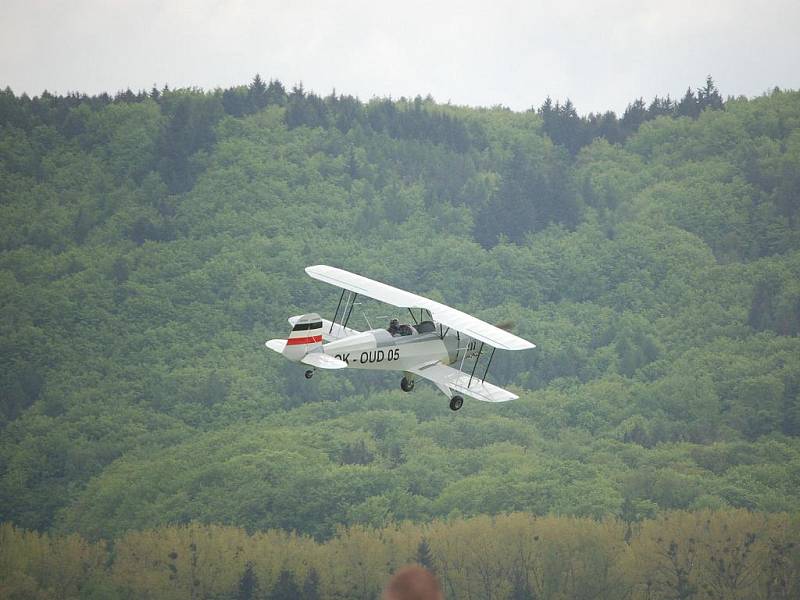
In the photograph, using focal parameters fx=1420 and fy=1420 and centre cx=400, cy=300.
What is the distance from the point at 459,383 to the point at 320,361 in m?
4.79

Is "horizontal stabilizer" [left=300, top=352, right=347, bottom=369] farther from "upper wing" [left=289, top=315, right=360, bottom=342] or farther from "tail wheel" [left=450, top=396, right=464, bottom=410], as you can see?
"tail wheel" [left=450, top=396, right=464, bottom=410]

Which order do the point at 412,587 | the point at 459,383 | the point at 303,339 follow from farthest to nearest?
the point at 459,383 < the point at 303,339 < the point at 412,587

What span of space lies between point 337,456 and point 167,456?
22155 millimetres

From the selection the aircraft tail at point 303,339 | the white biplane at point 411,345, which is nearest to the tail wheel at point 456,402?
the white biplane at point 411,345

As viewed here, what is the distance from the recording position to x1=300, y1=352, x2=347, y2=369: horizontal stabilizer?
1551 inches

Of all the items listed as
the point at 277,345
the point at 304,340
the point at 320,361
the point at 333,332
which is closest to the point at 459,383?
the point at 333,332

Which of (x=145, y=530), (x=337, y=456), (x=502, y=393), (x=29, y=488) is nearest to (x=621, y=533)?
(x=337, y=456)

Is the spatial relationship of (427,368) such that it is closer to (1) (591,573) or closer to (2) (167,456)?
(1) (591,573)

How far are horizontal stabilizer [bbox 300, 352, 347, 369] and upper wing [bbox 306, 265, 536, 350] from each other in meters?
2.29

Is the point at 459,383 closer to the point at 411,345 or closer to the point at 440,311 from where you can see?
the point at 411,345

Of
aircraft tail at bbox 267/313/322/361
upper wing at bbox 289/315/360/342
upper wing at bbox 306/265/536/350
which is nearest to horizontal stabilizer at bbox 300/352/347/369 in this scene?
aircraft tail at bbox 267/313/322/361

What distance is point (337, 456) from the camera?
170m

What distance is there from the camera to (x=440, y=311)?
43.0 m

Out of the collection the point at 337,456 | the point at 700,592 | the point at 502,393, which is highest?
the point at 502,393
